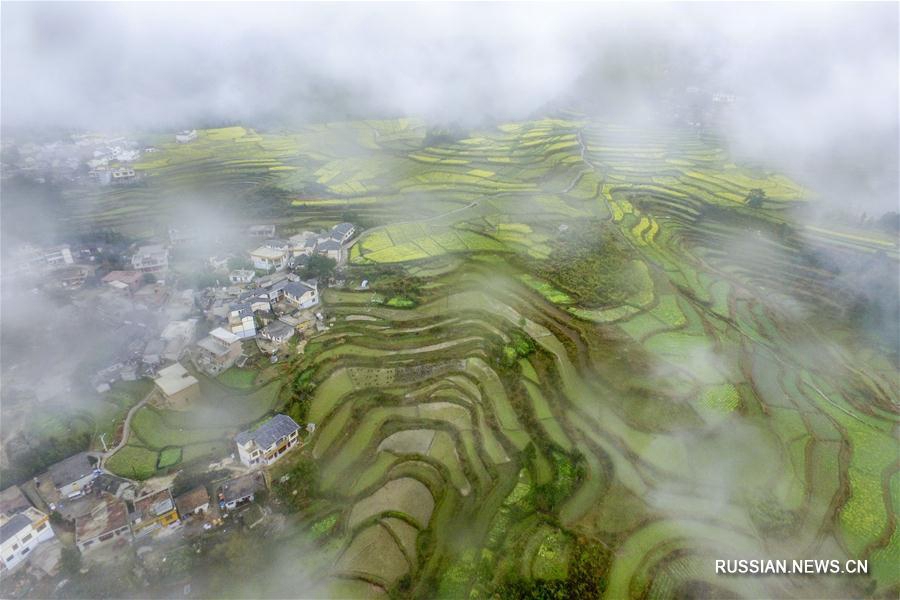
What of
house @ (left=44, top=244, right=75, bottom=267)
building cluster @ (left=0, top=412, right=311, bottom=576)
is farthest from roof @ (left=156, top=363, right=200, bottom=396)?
house @ (left=44, top=244, right=75, bottom=267)

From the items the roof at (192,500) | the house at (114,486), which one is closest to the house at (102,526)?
the house at (114,486)

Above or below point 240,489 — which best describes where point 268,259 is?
above

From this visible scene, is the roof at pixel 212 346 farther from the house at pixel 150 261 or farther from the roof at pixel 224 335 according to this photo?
the house at pixel 150 261

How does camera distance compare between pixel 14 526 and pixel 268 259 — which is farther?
pixel 268 259

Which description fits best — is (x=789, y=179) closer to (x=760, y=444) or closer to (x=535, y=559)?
(x=760, y=444)

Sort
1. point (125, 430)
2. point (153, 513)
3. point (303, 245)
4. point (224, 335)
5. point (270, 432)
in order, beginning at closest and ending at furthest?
point (153, 513) < point (270, 432) < point (125, 430) < point (224, 335) < point (303, 245)

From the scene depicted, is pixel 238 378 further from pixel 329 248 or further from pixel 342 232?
pixel 342 232

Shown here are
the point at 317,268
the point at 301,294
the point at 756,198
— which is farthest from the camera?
the point at 756,198

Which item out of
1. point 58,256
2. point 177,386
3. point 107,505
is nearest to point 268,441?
point 107,505
